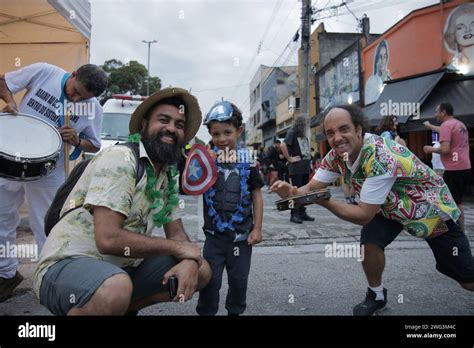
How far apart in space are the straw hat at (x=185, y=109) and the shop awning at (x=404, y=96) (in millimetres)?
6875

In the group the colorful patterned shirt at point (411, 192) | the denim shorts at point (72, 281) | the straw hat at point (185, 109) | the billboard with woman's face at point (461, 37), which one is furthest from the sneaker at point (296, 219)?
the billboard with woman's face at point (461, 37)

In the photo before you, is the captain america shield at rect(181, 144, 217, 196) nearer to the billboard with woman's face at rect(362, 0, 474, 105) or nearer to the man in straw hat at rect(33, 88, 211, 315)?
the man in straw hat at rect(33, 88, 211, 315)

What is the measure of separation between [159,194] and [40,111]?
5.55 feet

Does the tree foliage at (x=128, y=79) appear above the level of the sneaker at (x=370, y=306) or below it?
above

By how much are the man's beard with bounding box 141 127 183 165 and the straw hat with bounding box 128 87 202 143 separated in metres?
0.14

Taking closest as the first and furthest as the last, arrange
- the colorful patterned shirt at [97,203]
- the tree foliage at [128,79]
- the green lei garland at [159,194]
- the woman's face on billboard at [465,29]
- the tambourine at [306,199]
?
the colorful patterned shirt at [97,203]
the green lei garland at [159,194]
the tambourine at [306,199]
the woman's face on billboard at [465,29]
the tree foliage at [128,79]

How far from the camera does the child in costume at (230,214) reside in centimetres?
245

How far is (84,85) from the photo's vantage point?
2910 millimetres

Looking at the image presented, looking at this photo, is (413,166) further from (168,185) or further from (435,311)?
(168,185)

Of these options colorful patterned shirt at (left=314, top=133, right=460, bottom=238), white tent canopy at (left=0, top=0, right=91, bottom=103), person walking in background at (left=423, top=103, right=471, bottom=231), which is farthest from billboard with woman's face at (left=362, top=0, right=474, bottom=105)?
white tent canopy at (left=0, top=0, right=91, bottom=103)

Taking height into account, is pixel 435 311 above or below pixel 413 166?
below

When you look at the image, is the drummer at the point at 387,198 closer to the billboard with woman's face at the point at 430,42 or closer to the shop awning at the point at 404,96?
the shop awning at the point at 404,96
